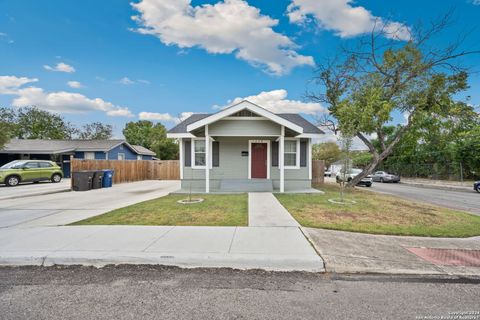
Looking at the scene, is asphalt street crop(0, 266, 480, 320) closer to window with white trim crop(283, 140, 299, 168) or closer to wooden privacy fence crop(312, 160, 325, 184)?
window with white trim crop(283, 140, 299, 168)

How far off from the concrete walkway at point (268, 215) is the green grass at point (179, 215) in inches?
8.8

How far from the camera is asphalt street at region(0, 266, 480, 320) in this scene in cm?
253

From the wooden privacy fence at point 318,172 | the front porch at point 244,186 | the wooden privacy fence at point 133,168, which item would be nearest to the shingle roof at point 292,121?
the front porch at point 244,186

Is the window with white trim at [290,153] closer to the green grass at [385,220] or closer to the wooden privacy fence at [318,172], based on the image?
the green grass at [385,220]

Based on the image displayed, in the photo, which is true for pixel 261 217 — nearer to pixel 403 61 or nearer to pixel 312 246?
pixel 312 246

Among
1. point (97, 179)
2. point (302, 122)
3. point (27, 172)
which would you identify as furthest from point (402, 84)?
point (27, 172)

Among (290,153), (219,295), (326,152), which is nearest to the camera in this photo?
(219,295)

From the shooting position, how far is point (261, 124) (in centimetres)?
1137

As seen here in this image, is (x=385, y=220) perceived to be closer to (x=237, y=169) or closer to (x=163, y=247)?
(x=163, y=247)

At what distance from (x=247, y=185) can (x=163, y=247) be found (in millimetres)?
8093

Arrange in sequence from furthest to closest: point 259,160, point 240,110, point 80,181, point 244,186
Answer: point 80,181
point 259,160
point 244,186
point 240,110

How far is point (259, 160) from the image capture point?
43.0ft

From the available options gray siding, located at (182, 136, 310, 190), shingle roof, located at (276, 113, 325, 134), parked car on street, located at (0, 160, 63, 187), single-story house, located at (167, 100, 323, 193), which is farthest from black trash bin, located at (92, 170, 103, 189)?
shingle roof, located at (276, 113, 325, 134)

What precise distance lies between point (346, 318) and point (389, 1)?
16.3 meters
